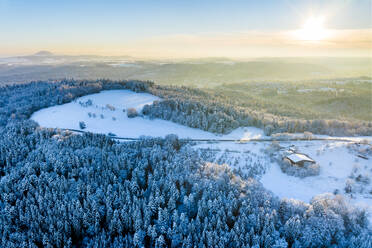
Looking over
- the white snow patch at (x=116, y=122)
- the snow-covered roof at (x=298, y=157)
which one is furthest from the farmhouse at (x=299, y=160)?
the white snow patch at (x=116, y=122)

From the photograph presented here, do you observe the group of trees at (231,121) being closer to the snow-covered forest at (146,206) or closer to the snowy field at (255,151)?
the snowy field at (255,151)

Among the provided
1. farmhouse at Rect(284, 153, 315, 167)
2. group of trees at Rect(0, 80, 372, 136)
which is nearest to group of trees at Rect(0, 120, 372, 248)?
farmhouse at Rect(284, 153, 315, 167)

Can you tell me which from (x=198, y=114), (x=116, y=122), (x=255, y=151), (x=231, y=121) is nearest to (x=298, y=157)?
(x=255, y=151)

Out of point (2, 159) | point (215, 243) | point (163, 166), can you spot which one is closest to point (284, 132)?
point (163, 166)

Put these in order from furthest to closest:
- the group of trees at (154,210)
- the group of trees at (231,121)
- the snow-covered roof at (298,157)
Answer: the group of trees at (231,121) < the snow-covered roof at (298,157) < the group of trees at (154,210)

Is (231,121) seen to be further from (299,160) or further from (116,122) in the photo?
(116,122)

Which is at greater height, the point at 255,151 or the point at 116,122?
the point at 116,122

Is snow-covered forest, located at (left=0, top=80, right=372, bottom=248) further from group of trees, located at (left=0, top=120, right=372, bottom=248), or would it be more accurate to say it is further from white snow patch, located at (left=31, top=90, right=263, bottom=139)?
white snow patch, located at (left=31, top=90, right=263, bottom=139)
